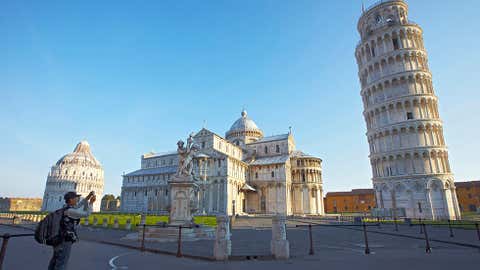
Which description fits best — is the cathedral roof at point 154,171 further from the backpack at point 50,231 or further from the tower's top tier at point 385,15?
the backpack at point 50,231

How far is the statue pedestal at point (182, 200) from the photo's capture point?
16.5 meters

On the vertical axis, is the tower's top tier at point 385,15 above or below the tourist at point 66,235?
above

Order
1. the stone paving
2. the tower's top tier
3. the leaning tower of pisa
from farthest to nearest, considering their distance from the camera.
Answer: the tower's top tier
the leaning tower of pisa
the stone paving

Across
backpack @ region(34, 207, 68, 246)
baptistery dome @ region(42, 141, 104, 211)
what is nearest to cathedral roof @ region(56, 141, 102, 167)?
baptistery dome @ region(42, 141, 104, 211)

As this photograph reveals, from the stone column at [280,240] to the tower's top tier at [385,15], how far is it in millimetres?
49867

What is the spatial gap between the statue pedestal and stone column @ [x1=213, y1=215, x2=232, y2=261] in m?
7.51

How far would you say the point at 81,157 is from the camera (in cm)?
11581

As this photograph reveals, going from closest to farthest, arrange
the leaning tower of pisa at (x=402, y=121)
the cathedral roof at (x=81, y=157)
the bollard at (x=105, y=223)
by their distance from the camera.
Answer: the bollard at (x=105, y=223)
the leaning tower of pisa at (x=402, y=121)
the cathedral roof at (x=81, y=157)

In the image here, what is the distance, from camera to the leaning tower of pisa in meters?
37.8

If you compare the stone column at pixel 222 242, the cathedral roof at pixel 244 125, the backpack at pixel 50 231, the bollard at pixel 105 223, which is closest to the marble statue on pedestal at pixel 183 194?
the stone column at pixel 222 242

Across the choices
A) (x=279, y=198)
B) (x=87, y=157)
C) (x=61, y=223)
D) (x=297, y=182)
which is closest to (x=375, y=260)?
(x=61, y=223)

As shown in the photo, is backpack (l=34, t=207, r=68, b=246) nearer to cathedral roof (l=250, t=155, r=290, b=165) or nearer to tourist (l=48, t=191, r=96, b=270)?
tourist (l=48, t=191, r=96, b=270)

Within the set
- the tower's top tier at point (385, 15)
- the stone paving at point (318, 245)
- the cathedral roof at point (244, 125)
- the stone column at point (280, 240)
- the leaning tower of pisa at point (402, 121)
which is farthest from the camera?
the cathedral roof at point (244, 125)

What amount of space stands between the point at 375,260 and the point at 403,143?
128 feet
